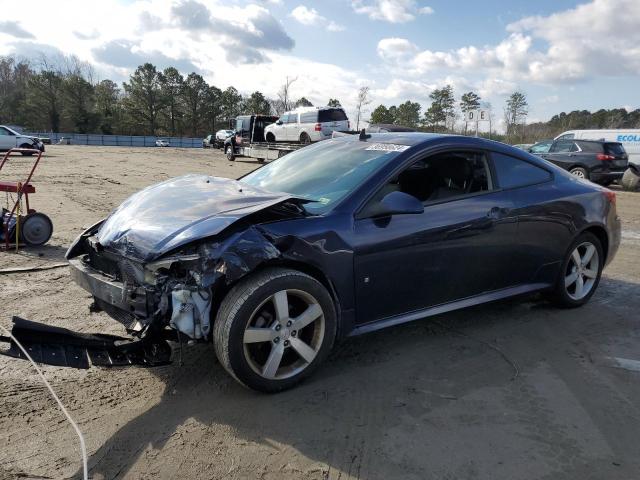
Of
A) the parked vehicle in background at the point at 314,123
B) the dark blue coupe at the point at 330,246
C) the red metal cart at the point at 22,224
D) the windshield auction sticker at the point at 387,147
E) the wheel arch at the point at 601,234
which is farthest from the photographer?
the parked vehicle in background at the point at 314,123

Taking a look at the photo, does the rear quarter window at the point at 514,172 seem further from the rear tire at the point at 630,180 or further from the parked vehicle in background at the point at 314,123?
the parked vehicle in background at the point at 314,123

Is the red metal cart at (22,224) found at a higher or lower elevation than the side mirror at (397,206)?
lower

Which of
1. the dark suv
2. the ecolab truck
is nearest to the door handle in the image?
the dark suv

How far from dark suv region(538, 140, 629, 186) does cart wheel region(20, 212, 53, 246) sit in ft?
51.5

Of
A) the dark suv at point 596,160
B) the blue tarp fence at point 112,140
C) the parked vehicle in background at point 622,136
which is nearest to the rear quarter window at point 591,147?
the dark suv at point 596,160

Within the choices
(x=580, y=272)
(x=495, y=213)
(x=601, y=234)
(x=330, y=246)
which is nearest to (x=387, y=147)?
(x=495, y=213)

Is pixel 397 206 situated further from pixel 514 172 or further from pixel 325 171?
pixel 514 172

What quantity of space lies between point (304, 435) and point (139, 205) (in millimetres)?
2036

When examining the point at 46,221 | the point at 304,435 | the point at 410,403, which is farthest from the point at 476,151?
the point at 46,221

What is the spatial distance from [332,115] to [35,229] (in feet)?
56.8

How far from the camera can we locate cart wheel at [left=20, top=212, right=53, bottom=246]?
637cm

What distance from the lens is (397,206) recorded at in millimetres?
3289

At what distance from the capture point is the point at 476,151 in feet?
13.3

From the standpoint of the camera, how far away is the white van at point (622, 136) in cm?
1931
